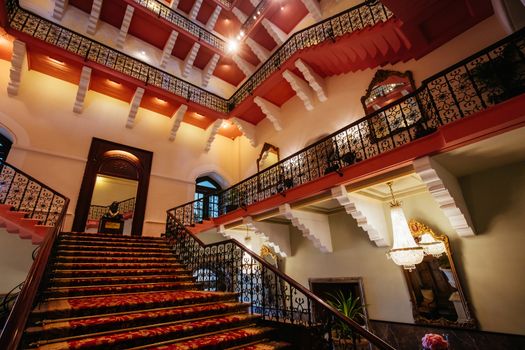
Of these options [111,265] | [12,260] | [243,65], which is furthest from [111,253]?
[243,65]

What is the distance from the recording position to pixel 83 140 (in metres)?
8.06

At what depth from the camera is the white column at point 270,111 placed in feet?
28.9

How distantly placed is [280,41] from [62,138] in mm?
7987

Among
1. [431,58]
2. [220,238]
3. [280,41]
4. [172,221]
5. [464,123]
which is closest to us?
[464,123]

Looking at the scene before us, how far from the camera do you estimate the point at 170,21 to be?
9.19 metres

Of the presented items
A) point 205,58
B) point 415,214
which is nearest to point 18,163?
point 205,58

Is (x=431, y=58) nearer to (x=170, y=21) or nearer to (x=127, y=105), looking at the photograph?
(x=170, y=21)

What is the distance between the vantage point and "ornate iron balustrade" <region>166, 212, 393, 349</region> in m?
2.79

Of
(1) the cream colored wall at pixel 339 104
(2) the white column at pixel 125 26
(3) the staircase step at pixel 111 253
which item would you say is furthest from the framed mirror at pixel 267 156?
(2) the white column at pixel 125 26

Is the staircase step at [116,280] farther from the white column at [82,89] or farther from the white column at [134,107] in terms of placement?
the white column at [82,89]

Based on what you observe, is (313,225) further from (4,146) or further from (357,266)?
(4,146)

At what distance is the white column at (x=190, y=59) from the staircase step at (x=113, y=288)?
843cm

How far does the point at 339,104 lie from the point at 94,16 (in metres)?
8.55

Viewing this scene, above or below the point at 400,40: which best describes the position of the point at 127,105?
above
